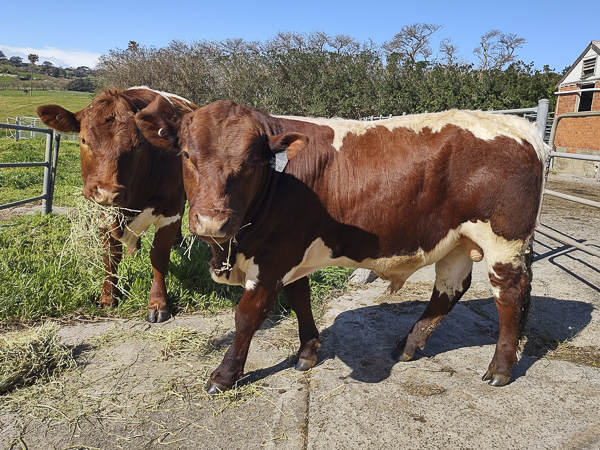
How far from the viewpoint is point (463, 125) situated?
3.21m

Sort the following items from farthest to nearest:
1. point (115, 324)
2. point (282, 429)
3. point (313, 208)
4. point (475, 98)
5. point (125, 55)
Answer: point (125, 55) → point (475, 98) → point (115, 324) → point (313, 208) → point (282, 429)

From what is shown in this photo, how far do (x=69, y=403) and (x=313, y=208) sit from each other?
1928mm

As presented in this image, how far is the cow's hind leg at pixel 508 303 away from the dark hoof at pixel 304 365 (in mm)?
1218

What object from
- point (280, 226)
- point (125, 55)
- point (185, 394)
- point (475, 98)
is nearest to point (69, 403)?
point (185, 394)

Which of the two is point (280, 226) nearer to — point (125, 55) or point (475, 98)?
point (475, 98)

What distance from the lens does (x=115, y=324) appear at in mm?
3977

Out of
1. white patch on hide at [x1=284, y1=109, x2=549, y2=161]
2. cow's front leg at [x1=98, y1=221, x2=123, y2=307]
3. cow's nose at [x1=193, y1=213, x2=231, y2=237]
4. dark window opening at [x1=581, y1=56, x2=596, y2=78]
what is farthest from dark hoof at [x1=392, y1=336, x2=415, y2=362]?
dark window opening at [x1=581, y1=56, x2=596, y2=78]

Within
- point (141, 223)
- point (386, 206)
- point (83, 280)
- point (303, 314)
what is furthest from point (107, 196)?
point (386, 206)

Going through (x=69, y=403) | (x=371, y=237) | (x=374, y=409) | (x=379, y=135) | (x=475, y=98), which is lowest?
(x=69, y=403)

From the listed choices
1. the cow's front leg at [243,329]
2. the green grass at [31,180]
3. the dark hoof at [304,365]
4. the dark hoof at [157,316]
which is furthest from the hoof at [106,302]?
the green grass at [31,180]

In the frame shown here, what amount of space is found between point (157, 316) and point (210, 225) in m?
2.16

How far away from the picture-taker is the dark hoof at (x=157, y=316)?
411cm

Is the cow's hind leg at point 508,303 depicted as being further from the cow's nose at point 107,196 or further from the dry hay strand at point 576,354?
the cow's nose at point 107,196

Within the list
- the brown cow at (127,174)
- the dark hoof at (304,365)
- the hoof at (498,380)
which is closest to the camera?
the hoof at (498,380)
